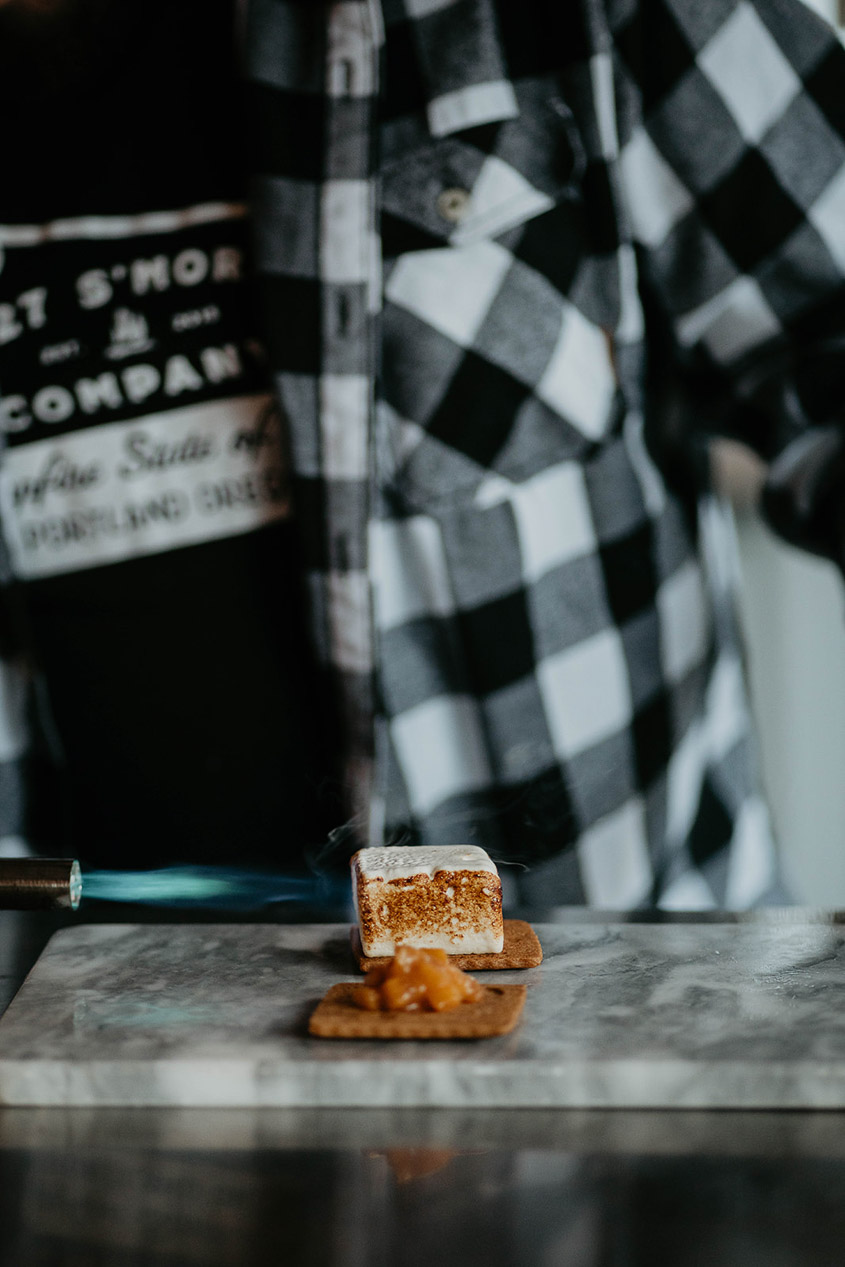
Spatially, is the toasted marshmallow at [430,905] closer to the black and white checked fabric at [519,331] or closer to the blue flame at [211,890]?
the blue flame at [211,890]

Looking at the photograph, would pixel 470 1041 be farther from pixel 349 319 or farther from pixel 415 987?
pixel 349 319

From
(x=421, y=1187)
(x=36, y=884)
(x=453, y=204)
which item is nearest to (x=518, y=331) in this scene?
(x=453, y=204)

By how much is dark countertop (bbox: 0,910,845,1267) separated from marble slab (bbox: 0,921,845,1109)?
0.01 metres

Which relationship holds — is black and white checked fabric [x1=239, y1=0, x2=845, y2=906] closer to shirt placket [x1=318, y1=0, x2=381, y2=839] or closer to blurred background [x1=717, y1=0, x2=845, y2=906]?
shirt placket [x1=318, y1=0, x2=381, y2=839]

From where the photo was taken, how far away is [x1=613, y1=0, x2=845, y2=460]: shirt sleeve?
1.16 metres

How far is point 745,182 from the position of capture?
1.19m

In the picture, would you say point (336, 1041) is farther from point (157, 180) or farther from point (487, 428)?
point (157, 180)

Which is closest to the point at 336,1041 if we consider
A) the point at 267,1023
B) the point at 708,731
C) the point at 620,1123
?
the point at 267,1023

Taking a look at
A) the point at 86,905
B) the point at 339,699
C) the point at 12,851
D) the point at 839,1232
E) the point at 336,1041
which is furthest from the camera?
the point at 12,851

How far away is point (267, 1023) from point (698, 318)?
89 cm

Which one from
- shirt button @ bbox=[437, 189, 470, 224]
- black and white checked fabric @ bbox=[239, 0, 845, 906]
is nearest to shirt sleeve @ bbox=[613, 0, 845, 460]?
black and white checked fabric @ bbox=[239, 0, 845, 906]

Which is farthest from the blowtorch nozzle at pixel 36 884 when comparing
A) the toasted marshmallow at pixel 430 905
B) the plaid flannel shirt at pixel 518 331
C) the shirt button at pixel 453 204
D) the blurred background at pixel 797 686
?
the blurred background at pixel 797 686

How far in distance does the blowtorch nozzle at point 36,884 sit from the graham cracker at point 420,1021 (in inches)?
7.7

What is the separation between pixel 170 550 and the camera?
121 centimetres
